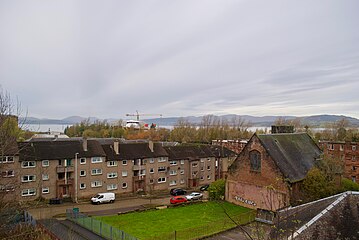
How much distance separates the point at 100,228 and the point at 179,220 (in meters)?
7.79

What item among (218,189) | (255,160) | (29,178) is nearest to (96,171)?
(29,178)

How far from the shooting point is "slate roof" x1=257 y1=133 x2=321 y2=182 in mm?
28567

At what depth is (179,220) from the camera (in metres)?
27.9

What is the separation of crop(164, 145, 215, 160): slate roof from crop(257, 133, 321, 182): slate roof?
18651 millimetres

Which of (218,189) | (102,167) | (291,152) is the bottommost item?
(218,189)

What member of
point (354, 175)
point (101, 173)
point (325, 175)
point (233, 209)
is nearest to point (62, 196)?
point (101, 173)

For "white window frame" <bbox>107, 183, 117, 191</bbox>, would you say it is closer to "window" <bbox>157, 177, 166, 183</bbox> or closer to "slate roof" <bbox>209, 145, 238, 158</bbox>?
"window" <bbox>157, 177, 166, 183</bbox>

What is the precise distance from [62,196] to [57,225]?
40.9 feet

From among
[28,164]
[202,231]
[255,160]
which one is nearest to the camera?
[202,231]

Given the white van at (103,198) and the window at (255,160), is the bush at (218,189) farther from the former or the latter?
the white van at (103,198)

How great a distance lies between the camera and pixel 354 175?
4828cm

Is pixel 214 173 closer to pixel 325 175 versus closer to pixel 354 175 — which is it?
pixel 354 175

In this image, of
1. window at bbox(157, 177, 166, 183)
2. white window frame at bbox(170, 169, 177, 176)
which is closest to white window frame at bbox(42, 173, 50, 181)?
window at bbox(157, 177, 166, 183)

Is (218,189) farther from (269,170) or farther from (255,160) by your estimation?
(269,170)
